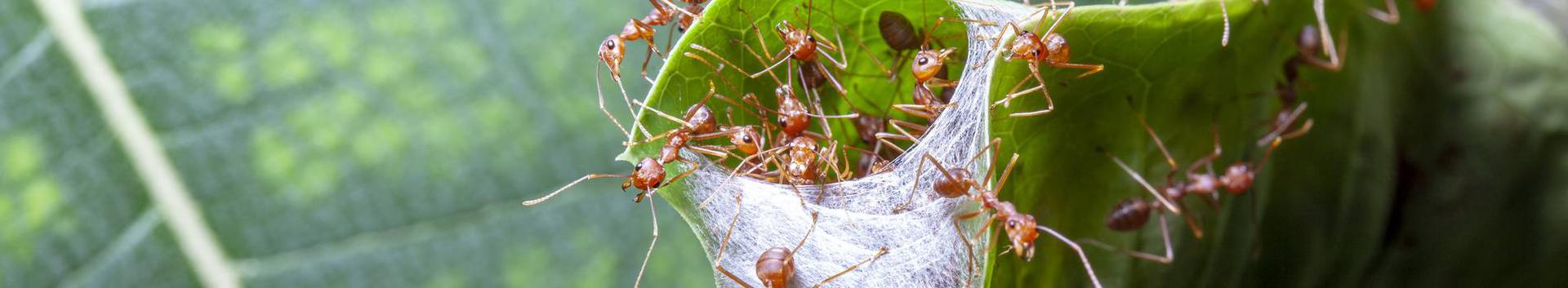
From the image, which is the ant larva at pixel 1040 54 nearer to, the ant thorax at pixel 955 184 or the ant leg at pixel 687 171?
the ant thorax at pixel 955 184

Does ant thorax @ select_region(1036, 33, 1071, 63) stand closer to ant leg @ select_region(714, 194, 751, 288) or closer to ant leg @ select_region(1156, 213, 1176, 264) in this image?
ant leg @ select_region(714, 194, 751, 288)

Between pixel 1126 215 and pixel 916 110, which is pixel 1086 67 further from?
pixel 1126 215

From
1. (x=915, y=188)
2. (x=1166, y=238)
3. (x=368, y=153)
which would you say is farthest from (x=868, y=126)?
(x=368, y=153)

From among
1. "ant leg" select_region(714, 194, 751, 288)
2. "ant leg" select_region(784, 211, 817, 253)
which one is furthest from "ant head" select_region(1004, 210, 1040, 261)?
"ant leg" select_region(714, 194, 751, 288)

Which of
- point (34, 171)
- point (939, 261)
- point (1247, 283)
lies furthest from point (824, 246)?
point (34, 171)

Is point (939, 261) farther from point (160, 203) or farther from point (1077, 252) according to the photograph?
point (160, 203)

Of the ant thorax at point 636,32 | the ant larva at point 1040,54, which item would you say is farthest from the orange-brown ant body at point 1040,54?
the ant thorax at point 636,32
